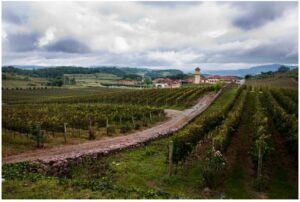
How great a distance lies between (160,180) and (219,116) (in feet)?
47.2

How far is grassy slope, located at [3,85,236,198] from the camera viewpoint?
10.6 metres

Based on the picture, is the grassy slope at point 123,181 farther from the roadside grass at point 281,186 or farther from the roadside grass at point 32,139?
the roadside grass at point 32,139

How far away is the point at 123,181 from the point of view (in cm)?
1361

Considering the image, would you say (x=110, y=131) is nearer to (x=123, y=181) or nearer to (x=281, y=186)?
(x=123, y=181)

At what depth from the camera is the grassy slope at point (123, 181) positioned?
10617 mm

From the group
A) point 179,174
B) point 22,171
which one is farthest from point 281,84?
point 22,171

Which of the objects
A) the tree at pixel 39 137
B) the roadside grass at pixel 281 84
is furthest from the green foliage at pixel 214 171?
the roadside grass at pixel 281 84

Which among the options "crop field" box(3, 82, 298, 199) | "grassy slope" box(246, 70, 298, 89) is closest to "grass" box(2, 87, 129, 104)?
"grassy slope" box(246, 70, 298, 89)

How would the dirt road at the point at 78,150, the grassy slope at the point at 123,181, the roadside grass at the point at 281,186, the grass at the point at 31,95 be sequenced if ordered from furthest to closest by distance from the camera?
the grass at the point at 31,95 < the dirt road at the point at 78,150 < the roadside grass at the point at 281,186 < the grassy slope at the point at 123,181

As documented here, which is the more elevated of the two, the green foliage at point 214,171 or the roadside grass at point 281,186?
the green foliage at point 214,171

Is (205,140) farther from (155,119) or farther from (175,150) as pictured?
(155,119)

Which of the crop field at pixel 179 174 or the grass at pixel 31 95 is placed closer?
the crop field at pixel 179 174

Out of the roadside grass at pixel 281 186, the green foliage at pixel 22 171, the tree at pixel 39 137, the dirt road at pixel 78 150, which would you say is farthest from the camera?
the tree at pixel 39 137

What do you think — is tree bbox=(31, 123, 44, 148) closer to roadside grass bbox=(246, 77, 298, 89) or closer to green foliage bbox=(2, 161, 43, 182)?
green foliage bbox=(2, 161, 43, 182)
